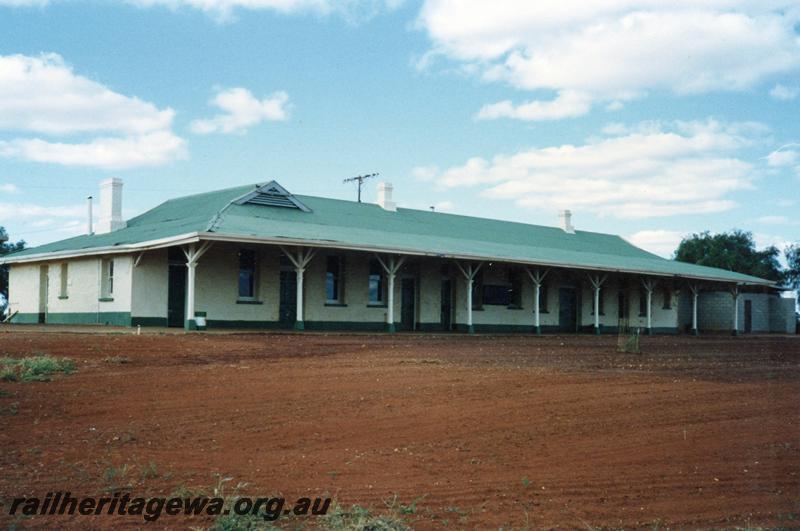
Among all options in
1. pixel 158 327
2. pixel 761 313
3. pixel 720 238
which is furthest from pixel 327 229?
pixel 720 238

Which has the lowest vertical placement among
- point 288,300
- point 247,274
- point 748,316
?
point 748,316

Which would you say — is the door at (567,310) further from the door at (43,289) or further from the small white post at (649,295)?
the door at (43,289)

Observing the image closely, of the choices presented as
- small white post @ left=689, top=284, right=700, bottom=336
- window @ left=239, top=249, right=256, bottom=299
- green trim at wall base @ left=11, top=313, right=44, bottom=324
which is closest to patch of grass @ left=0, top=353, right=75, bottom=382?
window @ left=239, top=249, right=256, bottom=299

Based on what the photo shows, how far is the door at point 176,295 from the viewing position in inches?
941

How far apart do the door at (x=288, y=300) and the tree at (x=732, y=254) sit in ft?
140

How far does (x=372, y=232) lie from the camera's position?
1081 inches

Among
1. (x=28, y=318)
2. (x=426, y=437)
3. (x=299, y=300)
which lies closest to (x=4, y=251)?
(x=28, y=318)

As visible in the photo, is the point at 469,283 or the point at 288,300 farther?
the point at 469,283

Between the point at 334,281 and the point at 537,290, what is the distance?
7547 millimetres

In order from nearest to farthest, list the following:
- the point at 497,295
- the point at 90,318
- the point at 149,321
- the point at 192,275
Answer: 1. the point at 192,275
2. the point at 149,321
3. the point at 90,318
4. the point at 497,295

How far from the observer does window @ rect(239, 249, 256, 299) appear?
79.5 feet

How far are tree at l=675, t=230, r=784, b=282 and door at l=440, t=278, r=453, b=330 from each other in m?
36.3

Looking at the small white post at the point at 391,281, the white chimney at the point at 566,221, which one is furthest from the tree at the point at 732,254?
the small white post at the point at 391,281

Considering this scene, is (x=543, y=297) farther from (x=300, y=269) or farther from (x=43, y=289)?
(x=43, y=289)
